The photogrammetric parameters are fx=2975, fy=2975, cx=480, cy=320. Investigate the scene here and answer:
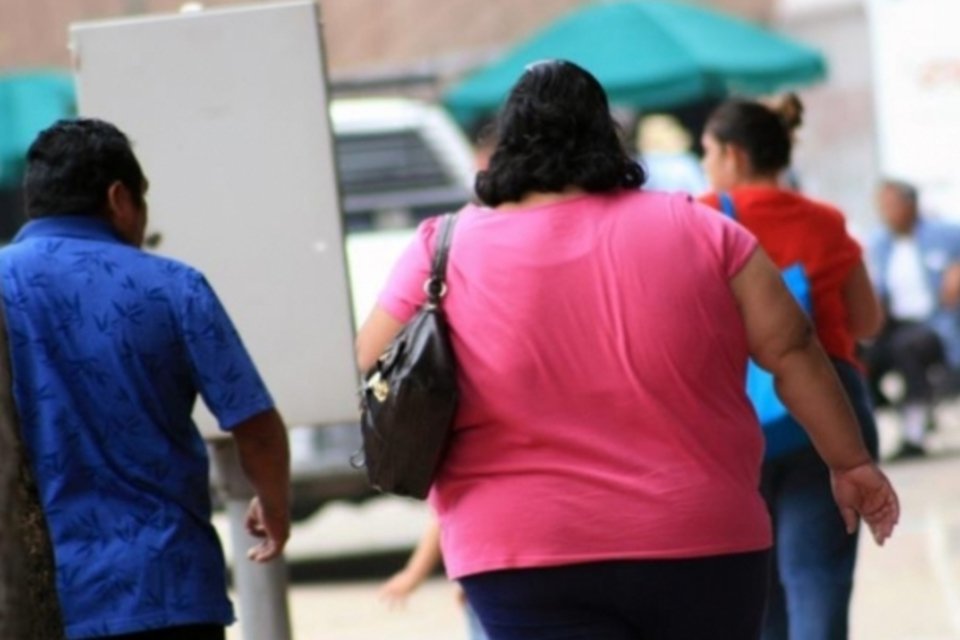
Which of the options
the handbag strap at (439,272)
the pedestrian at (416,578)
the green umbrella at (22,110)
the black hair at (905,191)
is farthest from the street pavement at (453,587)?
the handbag strap at (439,272)

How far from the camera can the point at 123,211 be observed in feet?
18.9

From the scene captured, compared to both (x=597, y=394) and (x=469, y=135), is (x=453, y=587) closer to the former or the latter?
(x=597, y=394)

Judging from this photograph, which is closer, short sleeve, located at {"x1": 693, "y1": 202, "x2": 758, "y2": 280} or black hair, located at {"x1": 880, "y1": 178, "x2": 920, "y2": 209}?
short sleeve, located at {"x1": 693, "y1": 202, "x2": 758, "y2": 280}

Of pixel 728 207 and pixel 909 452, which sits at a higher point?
pixel 728 207

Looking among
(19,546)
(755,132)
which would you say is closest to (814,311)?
(755,132)

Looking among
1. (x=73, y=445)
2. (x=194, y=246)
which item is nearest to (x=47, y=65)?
(x=194, y=246)

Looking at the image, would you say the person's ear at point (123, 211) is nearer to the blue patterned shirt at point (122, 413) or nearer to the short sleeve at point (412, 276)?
the blue patterned shirt at point (122, 413)

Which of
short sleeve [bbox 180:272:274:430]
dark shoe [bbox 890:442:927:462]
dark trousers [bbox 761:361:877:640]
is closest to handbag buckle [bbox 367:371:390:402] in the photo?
short sleeve [bbox 180:272:274:430]

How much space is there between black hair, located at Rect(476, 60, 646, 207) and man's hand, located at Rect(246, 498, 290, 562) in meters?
0.86

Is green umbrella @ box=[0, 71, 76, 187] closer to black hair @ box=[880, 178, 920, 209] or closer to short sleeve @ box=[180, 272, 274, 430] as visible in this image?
black hair @ box=[880, 178, 920, 209]

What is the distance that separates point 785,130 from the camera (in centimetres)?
758

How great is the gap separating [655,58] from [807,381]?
1871 centimetres

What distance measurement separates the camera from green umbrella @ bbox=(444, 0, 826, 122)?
24016 mm

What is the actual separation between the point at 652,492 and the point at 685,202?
22.6 inches
